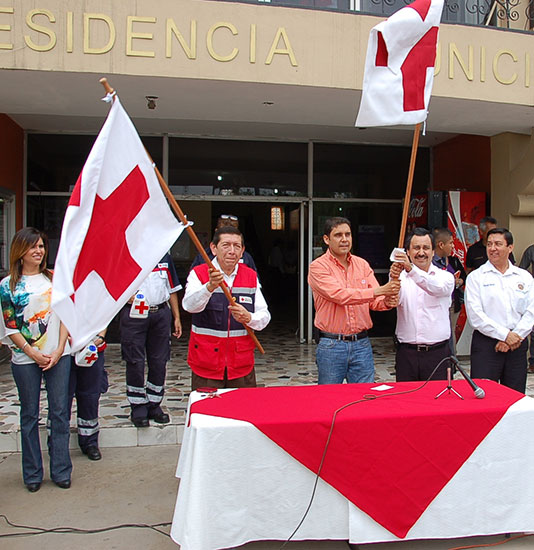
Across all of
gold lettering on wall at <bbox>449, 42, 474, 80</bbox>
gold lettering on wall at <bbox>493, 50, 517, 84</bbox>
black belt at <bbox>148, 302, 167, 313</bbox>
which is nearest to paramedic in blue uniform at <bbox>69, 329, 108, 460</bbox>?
black belt at <bbox>148, 302, 167, 313</bbox>

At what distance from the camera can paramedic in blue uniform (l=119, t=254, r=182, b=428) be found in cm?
466

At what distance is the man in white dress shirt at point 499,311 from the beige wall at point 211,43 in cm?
247

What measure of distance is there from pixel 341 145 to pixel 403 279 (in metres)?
5.67

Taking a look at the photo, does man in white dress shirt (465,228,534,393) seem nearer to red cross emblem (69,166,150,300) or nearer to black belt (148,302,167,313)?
black belt (148,302,167,313)

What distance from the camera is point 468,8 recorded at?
696 centimetres

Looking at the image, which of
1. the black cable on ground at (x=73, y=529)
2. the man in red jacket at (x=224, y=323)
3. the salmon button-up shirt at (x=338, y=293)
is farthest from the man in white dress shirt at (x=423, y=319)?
the black cable on ground at (x=73, y=529)

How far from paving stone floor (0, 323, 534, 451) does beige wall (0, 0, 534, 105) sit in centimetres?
318

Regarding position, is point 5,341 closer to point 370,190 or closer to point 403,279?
point 403,279

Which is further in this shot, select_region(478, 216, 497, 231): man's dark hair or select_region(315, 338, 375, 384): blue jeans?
select_region(478, 216, 497, 231): man's dark hair

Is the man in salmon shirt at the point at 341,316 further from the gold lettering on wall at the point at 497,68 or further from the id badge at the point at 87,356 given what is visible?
the gold lettering on wall at the point at 497,68

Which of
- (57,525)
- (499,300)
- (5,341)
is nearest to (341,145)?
(499,300)

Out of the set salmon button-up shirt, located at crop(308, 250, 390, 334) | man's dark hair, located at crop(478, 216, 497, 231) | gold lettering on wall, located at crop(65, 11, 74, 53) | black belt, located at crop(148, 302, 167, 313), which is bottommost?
black belt, located at crop(148, 302, 167, 313)

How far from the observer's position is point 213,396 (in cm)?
323

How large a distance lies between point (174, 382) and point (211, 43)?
3643mm
